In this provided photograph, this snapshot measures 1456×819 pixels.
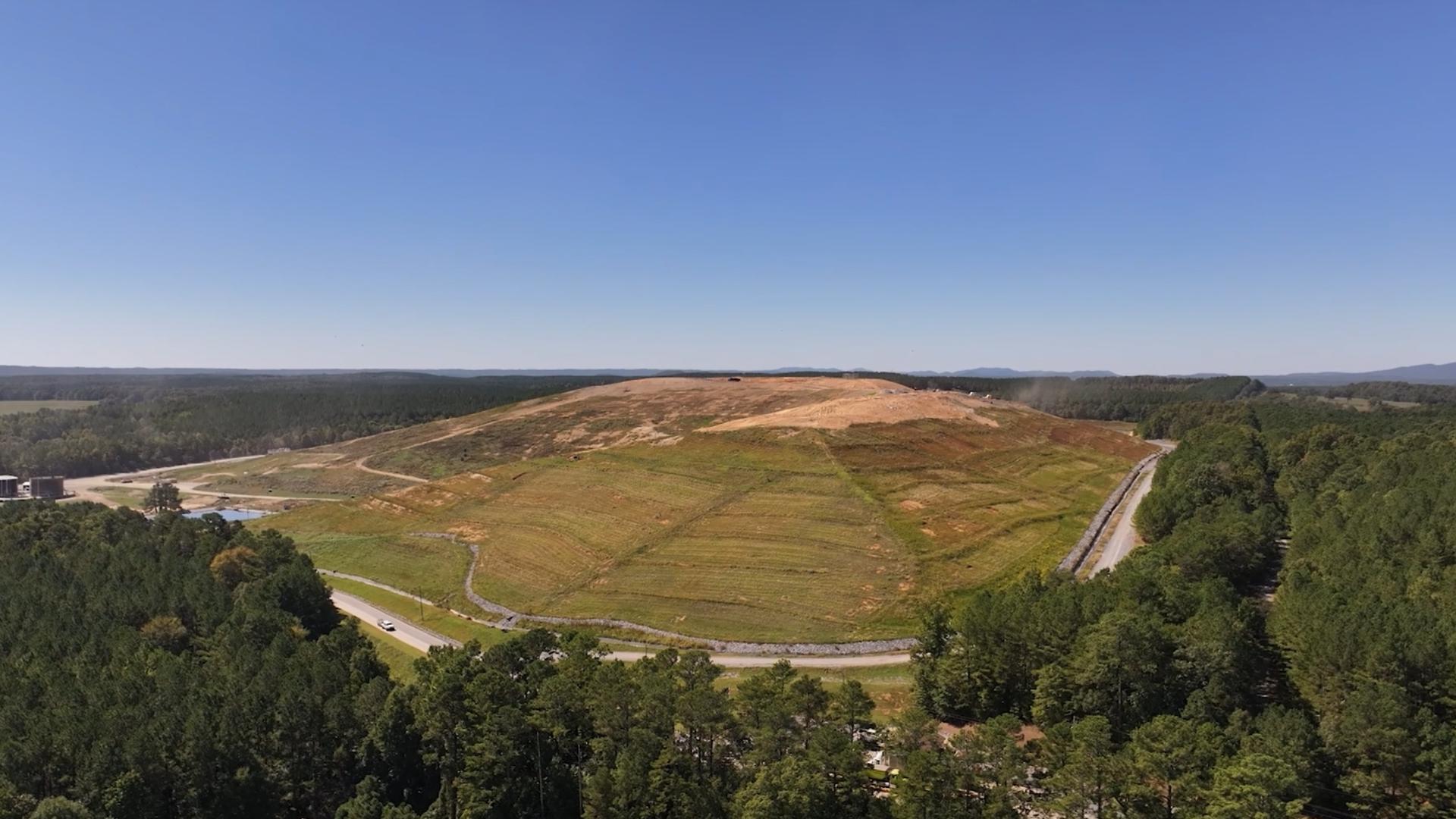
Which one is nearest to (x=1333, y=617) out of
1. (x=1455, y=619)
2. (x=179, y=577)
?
(x=1455, y=619)

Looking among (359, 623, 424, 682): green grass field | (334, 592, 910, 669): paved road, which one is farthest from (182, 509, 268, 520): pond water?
(359, 623, 424, 682): green grass field

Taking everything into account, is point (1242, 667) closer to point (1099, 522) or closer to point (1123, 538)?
point (1123, 538)

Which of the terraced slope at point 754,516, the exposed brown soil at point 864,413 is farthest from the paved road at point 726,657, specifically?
the exposed brown soil at point 864,413

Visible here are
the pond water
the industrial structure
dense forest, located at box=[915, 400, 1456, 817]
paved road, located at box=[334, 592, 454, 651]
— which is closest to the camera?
dense forest, located at box=[915, 400, 1456, 817]

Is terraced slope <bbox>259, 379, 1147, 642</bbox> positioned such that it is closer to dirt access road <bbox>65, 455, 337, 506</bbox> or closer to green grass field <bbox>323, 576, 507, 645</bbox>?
green grass field <bbox>323, 576, 507, 645</bbox>

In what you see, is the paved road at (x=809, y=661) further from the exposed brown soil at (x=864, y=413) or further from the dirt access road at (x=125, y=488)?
the dirt access road at (x=125, y=488)
